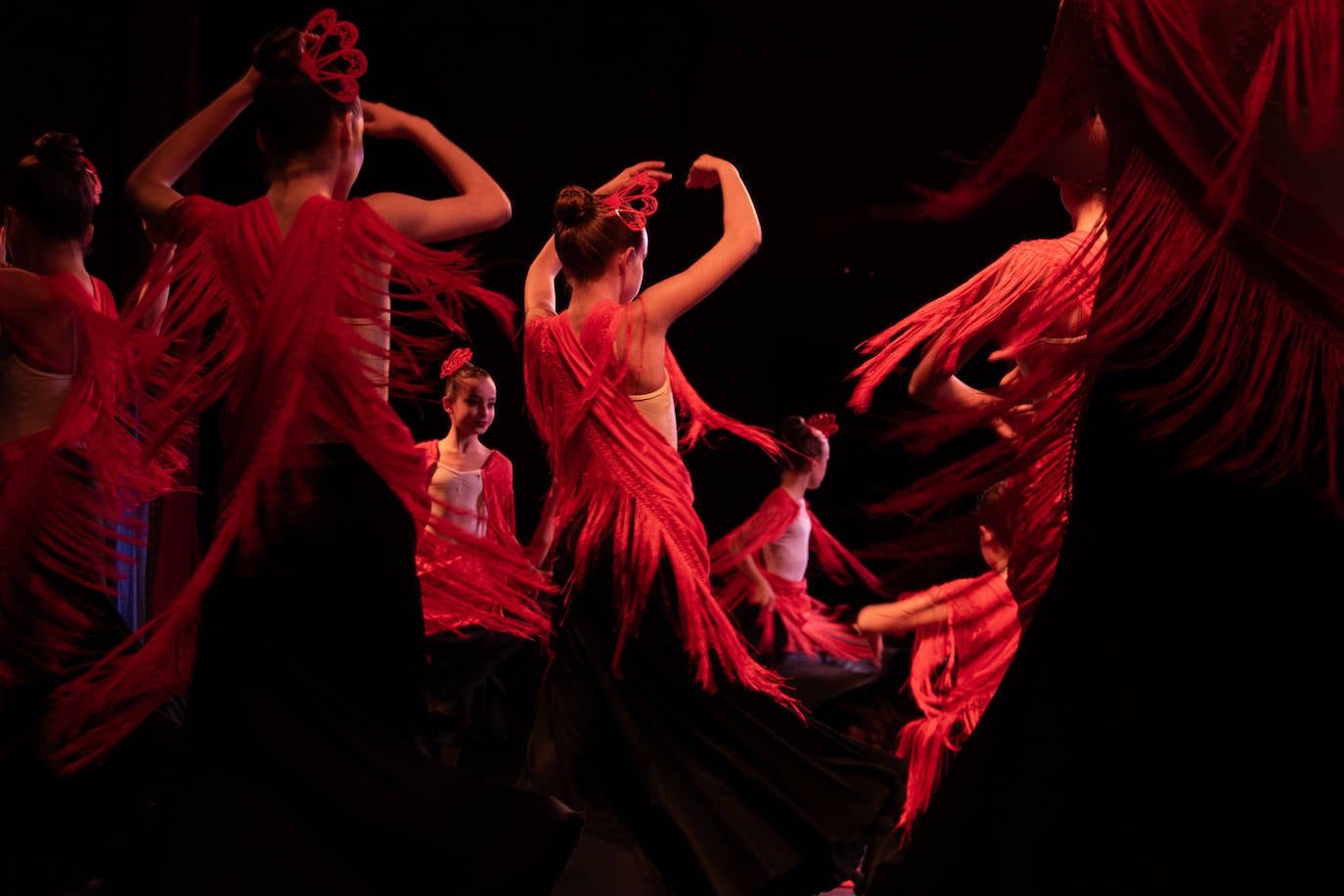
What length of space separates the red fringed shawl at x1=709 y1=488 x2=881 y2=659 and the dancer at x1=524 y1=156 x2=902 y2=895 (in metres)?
2.04

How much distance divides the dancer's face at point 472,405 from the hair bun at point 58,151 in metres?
1.98

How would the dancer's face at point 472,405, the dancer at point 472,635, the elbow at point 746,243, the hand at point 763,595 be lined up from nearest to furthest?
the elbow at point 746,243 < the dancer at point 472,635 < the dancer's face at point 472,405 < the hand at point 763,595

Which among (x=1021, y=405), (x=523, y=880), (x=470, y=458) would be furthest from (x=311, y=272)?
(x=470, y=458)

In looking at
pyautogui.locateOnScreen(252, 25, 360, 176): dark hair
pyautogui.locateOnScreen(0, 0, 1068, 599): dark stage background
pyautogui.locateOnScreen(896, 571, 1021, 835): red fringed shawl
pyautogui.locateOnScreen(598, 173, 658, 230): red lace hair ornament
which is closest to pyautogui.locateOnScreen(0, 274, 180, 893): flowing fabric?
pyautogui.locateOnScreen(252, 25, 360, 176): dark hair

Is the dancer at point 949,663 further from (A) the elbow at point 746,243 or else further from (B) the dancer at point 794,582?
(B) the dancer at point 794,582

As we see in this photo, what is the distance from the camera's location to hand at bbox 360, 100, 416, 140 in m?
2.28

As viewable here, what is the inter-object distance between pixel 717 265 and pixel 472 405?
212cm

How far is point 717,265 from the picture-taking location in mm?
2961

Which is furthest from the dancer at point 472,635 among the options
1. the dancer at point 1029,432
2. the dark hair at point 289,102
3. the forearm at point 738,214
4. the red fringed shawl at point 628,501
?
the dancer at point 1029,432

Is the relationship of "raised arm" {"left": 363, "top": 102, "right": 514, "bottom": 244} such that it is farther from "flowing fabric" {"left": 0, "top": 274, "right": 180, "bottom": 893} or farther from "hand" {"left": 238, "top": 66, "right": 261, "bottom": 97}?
"flowing fabric" {"left": 0, "top": 274, "right": 180, "bottom": 893}

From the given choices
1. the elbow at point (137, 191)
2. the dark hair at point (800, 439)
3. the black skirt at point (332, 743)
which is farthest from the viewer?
the dark hair at point (800, 439)

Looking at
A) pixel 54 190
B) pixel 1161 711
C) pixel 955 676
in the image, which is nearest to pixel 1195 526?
pixel 1161 711

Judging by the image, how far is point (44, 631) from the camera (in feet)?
8.93

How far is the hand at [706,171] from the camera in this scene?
306cm
